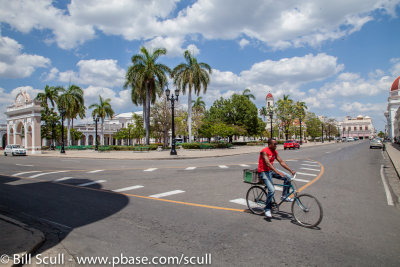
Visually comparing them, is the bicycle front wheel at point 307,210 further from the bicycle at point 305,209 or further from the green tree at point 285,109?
the green tree at point 285,109

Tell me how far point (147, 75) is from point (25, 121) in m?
24.2

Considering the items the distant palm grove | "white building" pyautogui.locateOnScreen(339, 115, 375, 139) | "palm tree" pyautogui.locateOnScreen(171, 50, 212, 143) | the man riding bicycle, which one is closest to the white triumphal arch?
the distant palm grove

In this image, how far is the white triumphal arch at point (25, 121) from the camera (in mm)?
40938

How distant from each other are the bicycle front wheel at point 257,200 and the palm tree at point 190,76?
102 feet

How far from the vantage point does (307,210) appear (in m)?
5.23

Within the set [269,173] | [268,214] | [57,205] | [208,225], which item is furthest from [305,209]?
[57,205]

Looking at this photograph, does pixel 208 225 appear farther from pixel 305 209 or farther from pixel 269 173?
pixel 305 209

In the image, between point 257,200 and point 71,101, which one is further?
point 71,101

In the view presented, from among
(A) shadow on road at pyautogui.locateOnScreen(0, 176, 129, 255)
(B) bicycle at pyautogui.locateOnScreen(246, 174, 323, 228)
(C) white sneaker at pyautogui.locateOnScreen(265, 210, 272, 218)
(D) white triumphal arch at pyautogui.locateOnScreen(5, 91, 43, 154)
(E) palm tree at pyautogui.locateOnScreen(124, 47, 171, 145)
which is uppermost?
(E) palm tree at pyautogui.locateOnScreen(124, 47, 171, 145)

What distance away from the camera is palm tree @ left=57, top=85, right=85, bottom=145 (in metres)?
49.1

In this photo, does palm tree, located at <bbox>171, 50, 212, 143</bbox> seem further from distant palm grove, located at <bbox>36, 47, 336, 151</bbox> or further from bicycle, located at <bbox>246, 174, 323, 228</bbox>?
bicycle, located at <bbox>246, 174, 323, 228</bbox>

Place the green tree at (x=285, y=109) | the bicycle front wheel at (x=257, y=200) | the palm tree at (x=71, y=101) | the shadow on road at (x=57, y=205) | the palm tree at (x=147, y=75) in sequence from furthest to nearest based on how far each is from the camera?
the green tree at (x=285, y=109) < the palm tree at (x=71, y=101) < the palm tree at (x=147, y=75) < the bicycle front wheel at (x=257, y=200) < the shadow on road at (x=57, y=205)

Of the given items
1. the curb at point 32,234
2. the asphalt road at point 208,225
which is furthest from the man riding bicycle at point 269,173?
the curb at point 32,234

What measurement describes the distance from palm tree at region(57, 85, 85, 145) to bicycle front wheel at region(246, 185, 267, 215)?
50.3 metres
